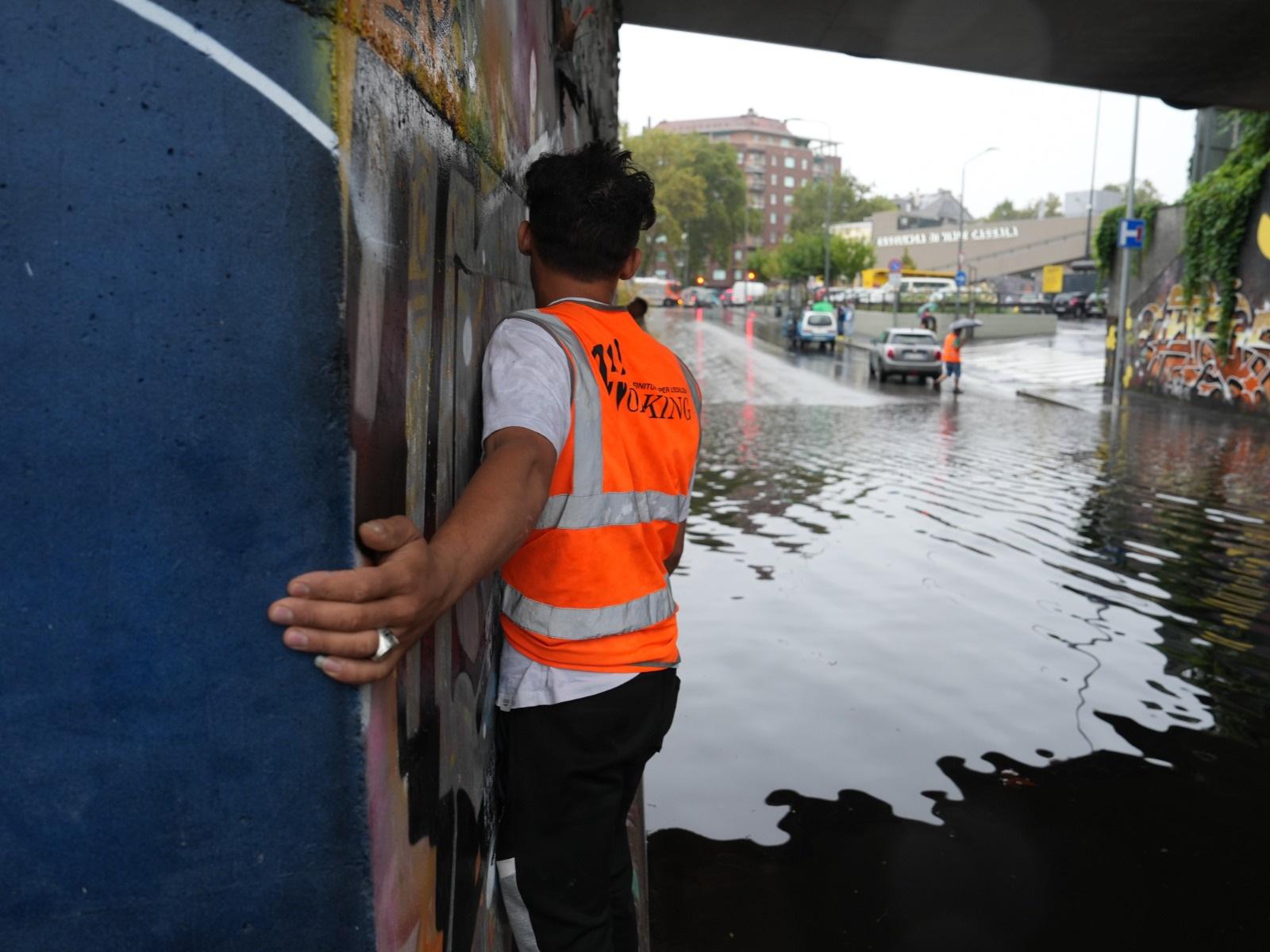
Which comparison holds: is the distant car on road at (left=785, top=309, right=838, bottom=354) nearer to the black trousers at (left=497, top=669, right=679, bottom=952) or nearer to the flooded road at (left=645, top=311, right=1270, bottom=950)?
the flooded road at (left=645, top=311, right=1270, bottom=950)

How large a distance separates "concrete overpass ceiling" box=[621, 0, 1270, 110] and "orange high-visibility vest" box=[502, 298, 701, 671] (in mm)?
5152

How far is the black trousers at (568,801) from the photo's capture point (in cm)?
→ 204

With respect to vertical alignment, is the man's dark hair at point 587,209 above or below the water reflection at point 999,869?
above

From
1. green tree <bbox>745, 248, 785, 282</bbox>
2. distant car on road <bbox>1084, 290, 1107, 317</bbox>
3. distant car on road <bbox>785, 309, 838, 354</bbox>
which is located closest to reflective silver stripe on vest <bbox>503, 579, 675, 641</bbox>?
distant car on road <bbox>785, 309, 838, 354</bbox>

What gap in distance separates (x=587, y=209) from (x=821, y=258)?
226 feet

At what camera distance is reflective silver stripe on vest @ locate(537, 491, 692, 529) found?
197 centimetres

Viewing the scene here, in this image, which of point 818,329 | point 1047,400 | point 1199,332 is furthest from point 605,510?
point 818,329

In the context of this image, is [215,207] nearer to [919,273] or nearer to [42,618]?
[42,618]

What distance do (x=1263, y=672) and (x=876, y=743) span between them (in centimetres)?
244

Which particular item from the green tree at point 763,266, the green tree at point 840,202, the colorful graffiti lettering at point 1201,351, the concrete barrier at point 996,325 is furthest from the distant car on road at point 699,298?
the colorful graffiti lettering at point 1201,351

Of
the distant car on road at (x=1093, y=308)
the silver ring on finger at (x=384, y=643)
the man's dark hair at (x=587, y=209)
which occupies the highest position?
the distant car on road at (x=1093, y=308)

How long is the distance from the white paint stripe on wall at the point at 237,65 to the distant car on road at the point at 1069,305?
60387mm

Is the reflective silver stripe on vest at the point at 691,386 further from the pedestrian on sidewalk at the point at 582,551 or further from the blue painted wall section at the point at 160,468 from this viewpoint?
the blue painted wall section at the point at 160,468

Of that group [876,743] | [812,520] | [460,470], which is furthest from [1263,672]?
[460,470]
